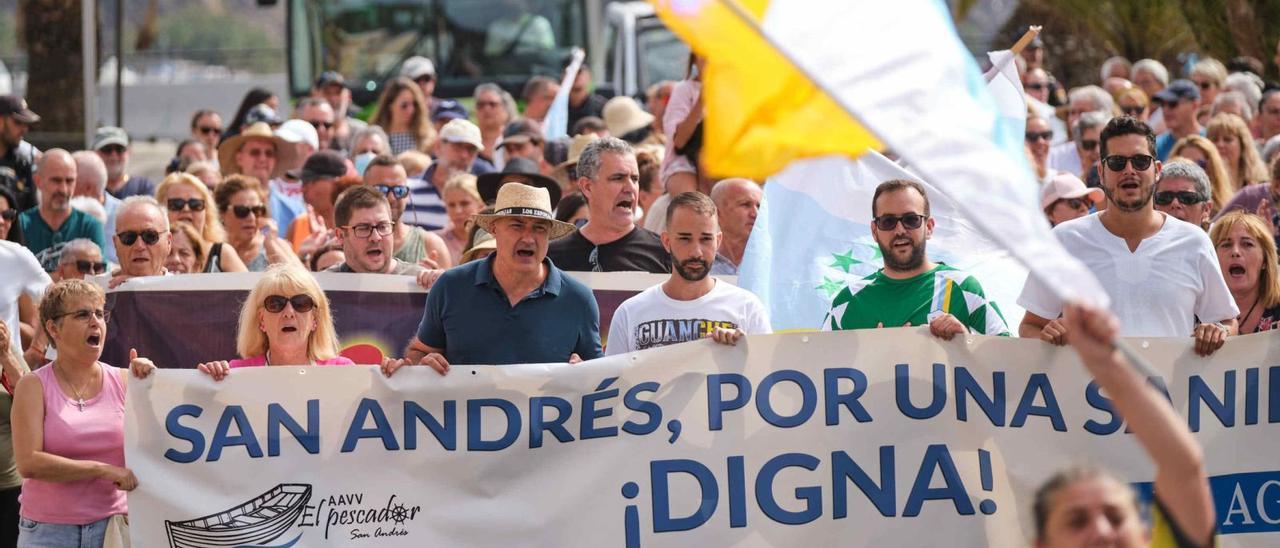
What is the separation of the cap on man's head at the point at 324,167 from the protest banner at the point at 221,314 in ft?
6.00

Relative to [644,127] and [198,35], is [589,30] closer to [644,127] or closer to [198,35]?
[644,127]

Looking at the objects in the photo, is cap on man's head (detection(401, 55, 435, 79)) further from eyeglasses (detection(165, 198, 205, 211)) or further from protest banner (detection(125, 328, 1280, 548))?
protest banner (detection(125, 328, 1280, 548))

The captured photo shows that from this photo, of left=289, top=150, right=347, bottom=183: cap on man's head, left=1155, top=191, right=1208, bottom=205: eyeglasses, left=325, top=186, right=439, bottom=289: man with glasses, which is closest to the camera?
left=325, top=186, right=439, bottom=289: man with glasses

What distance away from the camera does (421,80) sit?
1573cm

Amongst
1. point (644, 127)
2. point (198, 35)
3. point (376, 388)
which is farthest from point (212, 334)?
point (198, 35)

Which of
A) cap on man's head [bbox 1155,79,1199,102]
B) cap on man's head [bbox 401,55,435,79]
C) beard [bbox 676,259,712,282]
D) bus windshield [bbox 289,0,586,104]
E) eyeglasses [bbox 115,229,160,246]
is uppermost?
bus windshield [bbox 289,0,586,104]

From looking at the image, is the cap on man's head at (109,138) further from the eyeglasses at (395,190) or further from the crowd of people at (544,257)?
the eyeglasses at (395,190)

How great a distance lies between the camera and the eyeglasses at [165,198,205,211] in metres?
9.42

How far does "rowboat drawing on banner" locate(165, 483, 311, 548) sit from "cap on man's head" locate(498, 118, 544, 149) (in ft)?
19.2

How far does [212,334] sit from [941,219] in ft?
10.7

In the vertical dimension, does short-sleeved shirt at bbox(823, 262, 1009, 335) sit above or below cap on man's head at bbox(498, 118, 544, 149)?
below

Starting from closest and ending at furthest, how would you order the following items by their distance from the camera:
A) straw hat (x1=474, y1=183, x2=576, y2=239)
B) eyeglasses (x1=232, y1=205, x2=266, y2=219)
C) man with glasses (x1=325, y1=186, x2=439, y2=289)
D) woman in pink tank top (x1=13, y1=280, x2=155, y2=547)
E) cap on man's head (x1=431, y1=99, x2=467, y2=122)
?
woman in pink tank top (x1=13, y1=280, x2=155, y2=547), straw hat (x1=474, y1=183, x2=576, y2=239), man with glasses (x1=325, y1=186, x2=439, y2=289), eyeglasses (x1=232, y1=205, x2=266, y2=219), cap on man's head (x1=431, y1=99, x2=467, y2=122)

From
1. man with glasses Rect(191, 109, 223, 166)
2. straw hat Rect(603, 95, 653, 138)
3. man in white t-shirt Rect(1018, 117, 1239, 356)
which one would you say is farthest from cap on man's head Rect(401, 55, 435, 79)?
man in white t-shirt Rect(1018, 117, 1239, 356)

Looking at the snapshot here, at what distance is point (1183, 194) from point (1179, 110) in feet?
13.0
